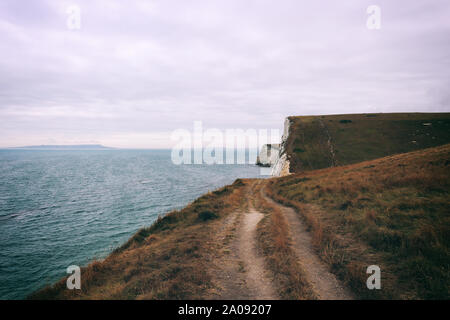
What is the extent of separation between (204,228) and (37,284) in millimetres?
12666

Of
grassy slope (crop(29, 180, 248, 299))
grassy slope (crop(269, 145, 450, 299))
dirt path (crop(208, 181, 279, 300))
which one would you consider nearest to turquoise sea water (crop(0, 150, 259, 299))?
grassy slope (crop(29, 180, 248, 299))

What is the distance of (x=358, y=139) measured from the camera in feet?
185

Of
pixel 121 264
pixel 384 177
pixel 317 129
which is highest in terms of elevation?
pixel 317 129

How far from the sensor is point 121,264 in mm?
10797

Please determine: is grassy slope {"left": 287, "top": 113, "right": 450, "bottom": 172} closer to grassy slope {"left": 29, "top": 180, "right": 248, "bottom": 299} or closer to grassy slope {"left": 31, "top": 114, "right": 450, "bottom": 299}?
grassy slope {"left": 31, "top": 114, "right": 450, "bottom": 299}

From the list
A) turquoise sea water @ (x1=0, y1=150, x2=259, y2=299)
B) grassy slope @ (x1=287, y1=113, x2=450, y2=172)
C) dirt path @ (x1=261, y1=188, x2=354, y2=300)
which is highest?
grassy slope @ (x1=287, y1=113, x2=450, y2=172)

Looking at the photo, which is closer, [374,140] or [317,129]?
[374,140]

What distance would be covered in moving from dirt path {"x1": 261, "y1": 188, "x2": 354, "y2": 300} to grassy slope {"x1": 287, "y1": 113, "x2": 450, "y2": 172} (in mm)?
37080

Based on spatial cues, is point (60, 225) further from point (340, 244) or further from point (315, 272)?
point (340, 244)

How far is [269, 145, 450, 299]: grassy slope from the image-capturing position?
7.19 meters

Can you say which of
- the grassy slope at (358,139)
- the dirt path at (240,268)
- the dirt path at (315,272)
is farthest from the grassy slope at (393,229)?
the grassy slope at (358,139)

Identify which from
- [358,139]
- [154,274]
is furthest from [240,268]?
[358,139]
